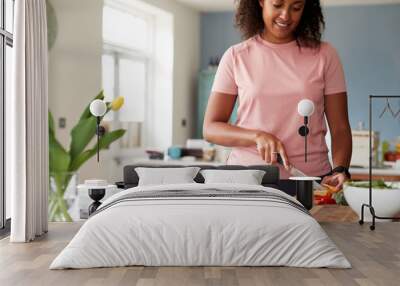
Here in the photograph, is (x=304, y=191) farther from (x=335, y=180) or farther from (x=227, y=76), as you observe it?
(x=227, y=76)

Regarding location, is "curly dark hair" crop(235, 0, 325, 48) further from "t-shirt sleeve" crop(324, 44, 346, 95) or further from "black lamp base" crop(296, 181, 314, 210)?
"black lamp base" crop(296, 181, 314, 210)

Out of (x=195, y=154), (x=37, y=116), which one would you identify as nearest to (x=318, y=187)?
(x=37, y=116)

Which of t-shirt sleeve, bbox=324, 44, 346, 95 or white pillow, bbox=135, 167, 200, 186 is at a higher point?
t-shirt sleeve, bbox=324, 44, 346, 95

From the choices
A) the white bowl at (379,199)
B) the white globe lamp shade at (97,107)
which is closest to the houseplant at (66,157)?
the white globe lamp shade at (97,107)

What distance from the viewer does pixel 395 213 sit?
4391 millimetres

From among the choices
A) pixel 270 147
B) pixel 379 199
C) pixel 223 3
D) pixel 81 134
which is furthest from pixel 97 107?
pixel 223 3

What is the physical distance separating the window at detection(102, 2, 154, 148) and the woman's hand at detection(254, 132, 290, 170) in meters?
3.89

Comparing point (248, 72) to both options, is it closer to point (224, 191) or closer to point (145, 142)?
point (224, 191)

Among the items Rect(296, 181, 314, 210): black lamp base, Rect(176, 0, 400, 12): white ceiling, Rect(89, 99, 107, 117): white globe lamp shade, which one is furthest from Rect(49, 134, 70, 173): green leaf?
Rect(176, 0, 400, 12): white ceiling

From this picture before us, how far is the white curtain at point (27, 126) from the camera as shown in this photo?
4.45m

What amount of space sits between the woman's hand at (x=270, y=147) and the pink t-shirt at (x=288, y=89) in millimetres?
70

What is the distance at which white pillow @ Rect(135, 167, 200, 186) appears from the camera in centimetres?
480

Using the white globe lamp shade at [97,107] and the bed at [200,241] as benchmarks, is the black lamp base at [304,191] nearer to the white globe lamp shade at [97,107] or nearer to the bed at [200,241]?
the bed at [200,241]

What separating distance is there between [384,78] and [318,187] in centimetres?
520
